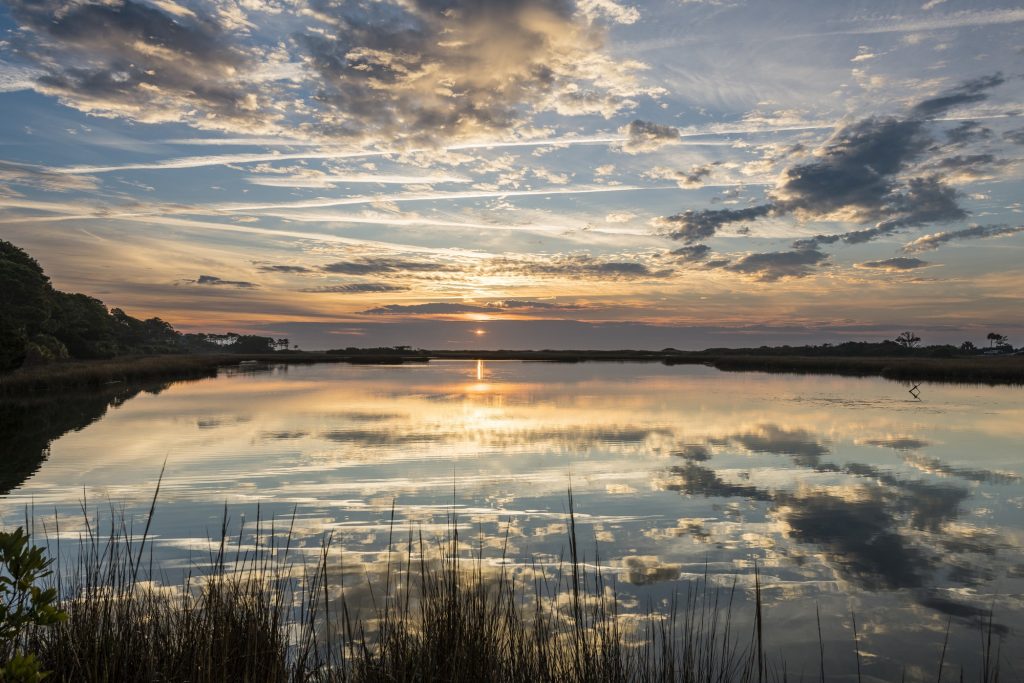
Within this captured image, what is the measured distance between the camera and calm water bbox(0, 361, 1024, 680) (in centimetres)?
866

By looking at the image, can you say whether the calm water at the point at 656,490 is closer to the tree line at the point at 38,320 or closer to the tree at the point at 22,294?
the tree line at the point at 38,320

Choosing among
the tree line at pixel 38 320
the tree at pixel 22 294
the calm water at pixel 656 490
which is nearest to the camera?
the calm water at pixel 656 490

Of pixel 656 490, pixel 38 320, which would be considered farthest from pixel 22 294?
pixel 656 490

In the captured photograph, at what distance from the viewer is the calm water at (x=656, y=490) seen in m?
8.66

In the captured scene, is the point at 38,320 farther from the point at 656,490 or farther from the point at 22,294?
the point at 656,490

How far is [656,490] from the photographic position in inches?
586

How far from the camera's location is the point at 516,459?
19.0m

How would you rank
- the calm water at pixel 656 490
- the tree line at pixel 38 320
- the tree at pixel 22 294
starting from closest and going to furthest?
the calm water at pixel 656 490 → the tree line at pixel 38 320 → the tree at pixel 22 294

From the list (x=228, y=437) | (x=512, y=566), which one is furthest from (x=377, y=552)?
(x=228, y=437)

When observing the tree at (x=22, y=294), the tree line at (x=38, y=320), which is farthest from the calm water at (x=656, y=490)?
the tree at (x=22, y=294)

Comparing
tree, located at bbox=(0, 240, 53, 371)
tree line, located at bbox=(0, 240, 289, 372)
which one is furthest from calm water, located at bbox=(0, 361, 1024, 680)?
tree, located at bbox=(0, 240, 53, 371)

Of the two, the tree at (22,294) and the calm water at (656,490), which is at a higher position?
the tree at (22,294)

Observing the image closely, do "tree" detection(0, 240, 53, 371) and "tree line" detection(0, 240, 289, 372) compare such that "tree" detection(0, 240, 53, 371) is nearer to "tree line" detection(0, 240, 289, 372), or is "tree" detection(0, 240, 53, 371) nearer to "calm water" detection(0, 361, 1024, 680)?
"tree line" detection(0, 240, 289, 372)

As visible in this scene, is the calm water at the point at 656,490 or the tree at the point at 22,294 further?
the tree at the point at 22,294
